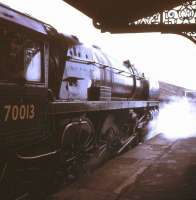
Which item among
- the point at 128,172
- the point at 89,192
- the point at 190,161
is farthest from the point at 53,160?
the point at 190,161

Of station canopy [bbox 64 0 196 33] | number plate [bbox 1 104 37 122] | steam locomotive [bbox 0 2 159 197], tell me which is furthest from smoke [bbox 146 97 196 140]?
number plate [bbox 1 104 37 122]

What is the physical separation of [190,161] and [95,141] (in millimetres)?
2532

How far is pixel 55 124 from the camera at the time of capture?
5191mm

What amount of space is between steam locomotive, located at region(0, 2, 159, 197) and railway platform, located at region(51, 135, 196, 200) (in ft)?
1.54

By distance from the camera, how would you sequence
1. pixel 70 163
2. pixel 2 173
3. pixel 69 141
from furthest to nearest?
1. pixel 70 163
2. pixel 69 141
3. pixel 2 173

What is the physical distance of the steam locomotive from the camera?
3926mm

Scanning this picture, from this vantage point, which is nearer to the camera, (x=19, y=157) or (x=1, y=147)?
(x=1, y=147)

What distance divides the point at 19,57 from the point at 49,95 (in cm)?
89

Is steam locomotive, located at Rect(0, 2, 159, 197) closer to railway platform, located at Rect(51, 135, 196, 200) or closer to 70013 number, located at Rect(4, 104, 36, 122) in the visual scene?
70013 number, located at Rect(4, 104, 36, 122)

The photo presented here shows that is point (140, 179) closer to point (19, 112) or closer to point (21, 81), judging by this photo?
point (19, 112)

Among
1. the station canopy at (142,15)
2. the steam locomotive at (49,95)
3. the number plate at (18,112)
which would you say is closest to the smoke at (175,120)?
the steam locomotive at (49,95)

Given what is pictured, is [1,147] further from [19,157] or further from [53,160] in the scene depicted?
[53,160]

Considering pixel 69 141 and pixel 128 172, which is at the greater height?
pixel 69 141

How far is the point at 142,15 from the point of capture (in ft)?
19.2
